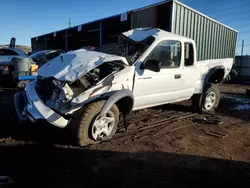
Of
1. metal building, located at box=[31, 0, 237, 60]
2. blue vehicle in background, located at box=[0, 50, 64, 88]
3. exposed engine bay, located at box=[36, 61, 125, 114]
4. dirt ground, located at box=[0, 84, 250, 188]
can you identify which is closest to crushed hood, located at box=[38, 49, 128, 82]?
exposed engine bay, located at box=[36, 61, 125, 114]

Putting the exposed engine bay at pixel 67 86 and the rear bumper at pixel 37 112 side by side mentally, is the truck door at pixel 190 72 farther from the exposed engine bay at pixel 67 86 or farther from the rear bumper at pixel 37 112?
the rear bumper at pixel 37 112

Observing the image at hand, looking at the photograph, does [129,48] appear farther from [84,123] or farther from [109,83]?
[84,123]

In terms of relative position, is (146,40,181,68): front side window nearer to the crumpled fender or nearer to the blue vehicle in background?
the crumpled fender

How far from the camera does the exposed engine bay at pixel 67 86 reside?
11.2 ft

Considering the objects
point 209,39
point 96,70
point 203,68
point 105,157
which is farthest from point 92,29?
point 105,157

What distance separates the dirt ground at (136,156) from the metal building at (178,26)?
6.68 meters

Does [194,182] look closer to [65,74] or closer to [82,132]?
[82,132]

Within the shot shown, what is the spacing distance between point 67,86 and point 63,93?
5.2 inches

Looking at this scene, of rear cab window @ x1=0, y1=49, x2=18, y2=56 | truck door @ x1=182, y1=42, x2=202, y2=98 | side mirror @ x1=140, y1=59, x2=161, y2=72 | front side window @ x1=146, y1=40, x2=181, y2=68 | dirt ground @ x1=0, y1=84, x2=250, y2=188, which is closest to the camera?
dirt ground @ x1=0, y1=84, x2=250, y2=188

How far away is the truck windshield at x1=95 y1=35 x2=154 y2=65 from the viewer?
178 inches

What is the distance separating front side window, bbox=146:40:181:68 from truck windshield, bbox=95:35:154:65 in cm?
21

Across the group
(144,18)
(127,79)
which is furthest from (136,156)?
(144,18)

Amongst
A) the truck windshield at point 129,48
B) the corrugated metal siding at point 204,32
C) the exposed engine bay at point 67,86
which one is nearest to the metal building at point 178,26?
the corrugated metal siding at point 204,32

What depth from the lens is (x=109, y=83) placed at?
3.83 meters
